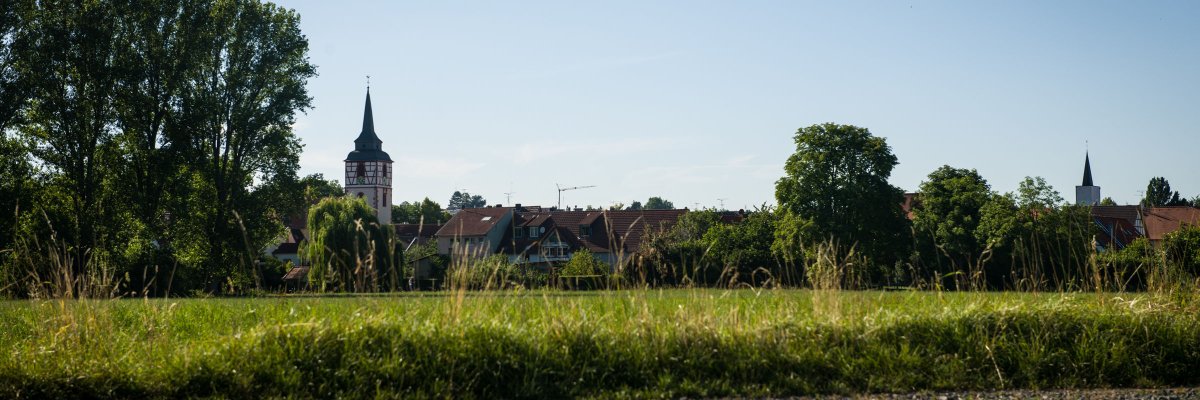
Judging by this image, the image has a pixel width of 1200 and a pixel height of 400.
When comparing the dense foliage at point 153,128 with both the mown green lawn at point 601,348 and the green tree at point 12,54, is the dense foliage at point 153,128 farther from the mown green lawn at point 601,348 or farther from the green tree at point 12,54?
the mown green lawn at point 601,348

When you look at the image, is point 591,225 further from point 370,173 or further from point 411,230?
point 370,173

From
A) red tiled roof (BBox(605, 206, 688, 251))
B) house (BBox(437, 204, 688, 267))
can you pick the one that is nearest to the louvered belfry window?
house (BBox(437, 204, 688, 267))

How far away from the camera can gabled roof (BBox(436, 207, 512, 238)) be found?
9594 cm

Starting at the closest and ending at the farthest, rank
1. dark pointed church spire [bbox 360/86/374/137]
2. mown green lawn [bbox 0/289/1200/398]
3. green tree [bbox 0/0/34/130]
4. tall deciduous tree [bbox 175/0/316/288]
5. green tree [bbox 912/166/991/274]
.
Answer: mown green lawn [bbox 0/289/1200/398], green tree [bbox 0/0/34/130], tall deciduous tree [bbox 175/0/316/288], green tree [bbox 912/166/991/274], dark pointed church spire [bbox 360/86/374/137]

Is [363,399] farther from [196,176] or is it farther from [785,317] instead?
[196,176]

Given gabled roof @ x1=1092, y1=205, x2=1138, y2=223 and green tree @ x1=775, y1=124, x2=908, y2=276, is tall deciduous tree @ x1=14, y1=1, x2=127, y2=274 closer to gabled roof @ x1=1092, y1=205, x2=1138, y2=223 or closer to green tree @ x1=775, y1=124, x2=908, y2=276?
green tree @ x1=775, y1=124, x2=908, y2=276

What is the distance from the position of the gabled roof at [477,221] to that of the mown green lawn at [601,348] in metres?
83.2

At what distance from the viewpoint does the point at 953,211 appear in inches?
2298

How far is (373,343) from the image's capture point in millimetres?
9430

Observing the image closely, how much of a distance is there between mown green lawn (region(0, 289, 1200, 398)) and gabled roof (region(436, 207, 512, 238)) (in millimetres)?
83155

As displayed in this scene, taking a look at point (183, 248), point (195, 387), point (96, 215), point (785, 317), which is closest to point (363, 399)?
point (195, 387)

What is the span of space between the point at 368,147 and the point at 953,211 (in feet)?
331

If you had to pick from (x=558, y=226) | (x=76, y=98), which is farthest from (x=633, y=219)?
(x=76, y=98)

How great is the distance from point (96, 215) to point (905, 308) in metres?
33.3
